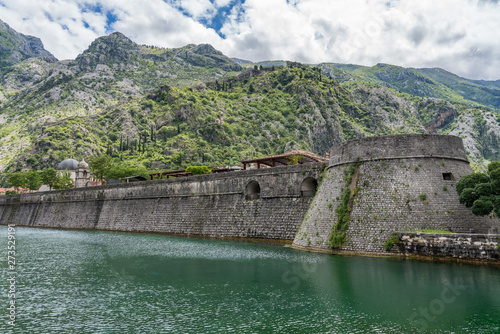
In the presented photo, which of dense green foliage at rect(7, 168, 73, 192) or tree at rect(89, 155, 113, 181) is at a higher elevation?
tree at rect(89, 155, 113, 181)

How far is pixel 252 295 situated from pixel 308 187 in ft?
62.7

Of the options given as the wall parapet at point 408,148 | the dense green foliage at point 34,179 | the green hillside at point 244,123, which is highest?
the green hillside at point 244,123

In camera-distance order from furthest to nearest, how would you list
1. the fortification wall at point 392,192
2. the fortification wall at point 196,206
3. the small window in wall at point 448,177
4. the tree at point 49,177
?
the tree at point 49,177, the fortification wall at point 196,206, the small window in wall at point 448,177, the fortification wall at point 392,192

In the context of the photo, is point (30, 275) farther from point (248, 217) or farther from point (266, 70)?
point (266, 70)

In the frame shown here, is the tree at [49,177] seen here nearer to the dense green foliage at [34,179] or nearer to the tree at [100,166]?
the dense green foliage at [34,179]

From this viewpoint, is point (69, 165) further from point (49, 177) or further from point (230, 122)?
point (230, 122)

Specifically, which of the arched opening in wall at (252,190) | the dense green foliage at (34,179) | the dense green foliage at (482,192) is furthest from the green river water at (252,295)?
the dense green foliage at (34,179)

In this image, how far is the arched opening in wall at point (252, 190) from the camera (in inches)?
1459

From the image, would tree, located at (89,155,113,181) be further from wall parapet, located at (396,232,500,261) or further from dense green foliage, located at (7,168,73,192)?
wall parapet, located at (396,232,500,261)

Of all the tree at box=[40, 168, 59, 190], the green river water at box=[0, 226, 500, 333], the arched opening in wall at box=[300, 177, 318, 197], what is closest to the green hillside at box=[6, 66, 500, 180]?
the tree at box=[40, 168, 59, 190]

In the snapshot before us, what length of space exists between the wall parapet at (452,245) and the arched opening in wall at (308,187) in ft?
36.4

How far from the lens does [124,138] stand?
131 meters

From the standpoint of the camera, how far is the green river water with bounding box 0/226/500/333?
12.5 m

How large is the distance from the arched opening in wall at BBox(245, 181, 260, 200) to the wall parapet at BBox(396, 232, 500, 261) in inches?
661
